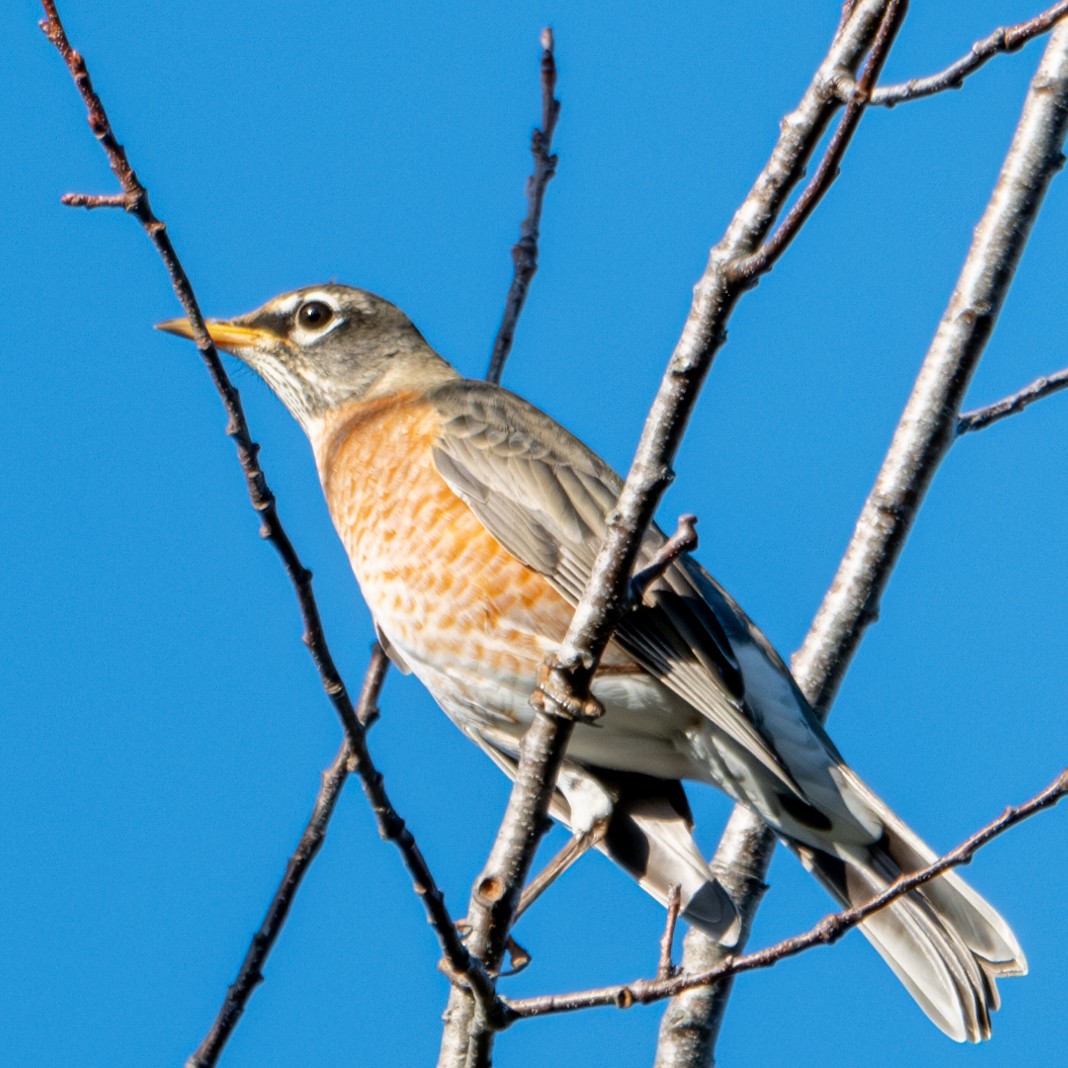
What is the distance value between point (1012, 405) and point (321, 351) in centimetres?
277

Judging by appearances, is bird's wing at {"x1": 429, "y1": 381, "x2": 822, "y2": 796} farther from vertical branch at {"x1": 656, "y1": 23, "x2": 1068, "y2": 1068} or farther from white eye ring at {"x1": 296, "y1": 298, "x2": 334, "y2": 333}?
white eye ring at {"x1": 296, "y1": 298, "x2": 334, "y2": 333}

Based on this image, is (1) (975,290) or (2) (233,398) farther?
(1) (975,290)

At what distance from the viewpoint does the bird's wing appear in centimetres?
434

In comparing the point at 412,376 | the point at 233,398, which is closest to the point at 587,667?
the point at 233,398

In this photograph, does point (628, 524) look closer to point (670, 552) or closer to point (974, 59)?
point (670, 552)

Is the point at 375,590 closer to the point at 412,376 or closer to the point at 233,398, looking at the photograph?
the point at 412,376

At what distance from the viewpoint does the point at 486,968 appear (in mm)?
3607

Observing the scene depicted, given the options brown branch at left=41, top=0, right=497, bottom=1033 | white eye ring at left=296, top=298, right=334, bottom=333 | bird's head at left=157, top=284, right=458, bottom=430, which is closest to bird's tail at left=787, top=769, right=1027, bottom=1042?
brown branch at left=41, top=0, right=497, bottom=1033

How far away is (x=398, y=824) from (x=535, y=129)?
2746mm

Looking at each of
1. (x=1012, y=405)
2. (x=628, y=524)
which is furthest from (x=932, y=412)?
(x=628, y=524)

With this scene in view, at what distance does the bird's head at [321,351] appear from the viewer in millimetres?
6141

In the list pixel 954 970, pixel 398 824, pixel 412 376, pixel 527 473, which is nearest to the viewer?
pixel 398 824

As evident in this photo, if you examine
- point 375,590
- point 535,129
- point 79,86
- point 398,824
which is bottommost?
point 398,824

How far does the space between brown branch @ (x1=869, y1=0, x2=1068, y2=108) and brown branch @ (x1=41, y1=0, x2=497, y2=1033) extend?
4.06 feet
